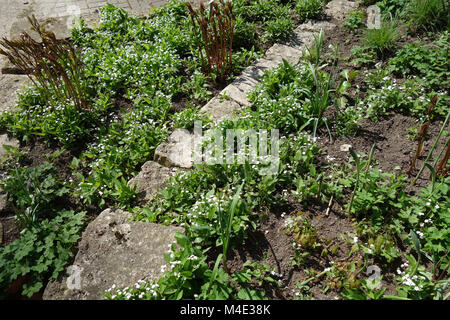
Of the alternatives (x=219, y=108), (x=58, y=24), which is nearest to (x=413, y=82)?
(x=219, y=108)

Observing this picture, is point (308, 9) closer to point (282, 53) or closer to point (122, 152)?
point (282, 53)

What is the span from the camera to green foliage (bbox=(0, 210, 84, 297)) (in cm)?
255

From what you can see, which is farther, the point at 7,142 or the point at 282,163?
the point at 7,142

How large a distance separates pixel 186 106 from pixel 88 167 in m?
1.31

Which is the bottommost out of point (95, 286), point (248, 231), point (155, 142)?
point (95, 286)

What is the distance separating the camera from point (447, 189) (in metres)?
2.72

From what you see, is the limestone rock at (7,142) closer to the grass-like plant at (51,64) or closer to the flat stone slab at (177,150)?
the grass-like plant at (51,64)

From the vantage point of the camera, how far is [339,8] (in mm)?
5250

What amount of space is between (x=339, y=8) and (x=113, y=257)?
4791mm

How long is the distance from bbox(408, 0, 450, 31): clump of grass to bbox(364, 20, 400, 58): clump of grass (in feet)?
1.52

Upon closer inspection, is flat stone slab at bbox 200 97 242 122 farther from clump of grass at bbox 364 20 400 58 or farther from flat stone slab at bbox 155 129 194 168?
clump of grass at bbox 364 20 400 58

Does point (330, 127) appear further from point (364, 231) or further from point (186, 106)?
point (186, 106)
